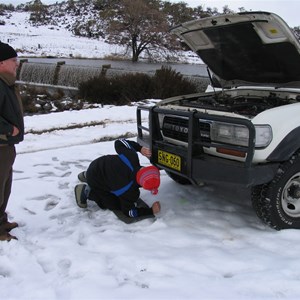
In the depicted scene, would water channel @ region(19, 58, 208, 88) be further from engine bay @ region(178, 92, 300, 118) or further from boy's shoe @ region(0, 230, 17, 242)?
boy's shoe @ region(0, 230, 17, 242)

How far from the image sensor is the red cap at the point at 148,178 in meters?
4.07

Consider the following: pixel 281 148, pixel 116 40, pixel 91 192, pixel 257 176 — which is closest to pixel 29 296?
pixel 91 192

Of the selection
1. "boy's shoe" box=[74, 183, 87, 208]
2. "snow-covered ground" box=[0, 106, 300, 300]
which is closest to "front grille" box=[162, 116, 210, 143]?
"snow-covered ground" box=[0, 106, 300, 300]

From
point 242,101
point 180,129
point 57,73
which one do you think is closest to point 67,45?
point 57,73

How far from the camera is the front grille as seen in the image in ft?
13.7

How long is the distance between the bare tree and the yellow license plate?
3759cm

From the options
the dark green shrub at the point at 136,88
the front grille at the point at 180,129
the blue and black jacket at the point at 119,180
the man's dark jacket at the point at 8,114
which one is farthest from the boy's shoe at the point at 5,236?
the dark green shrub at the point at 136,88

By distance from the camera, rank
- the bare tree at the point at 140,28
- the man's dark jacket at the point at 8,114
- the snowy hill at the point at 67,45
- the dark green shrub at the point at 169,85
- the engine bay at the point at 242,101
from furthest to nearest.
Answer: the snowy hill at the point at 67,45 → the bare tree at the point at 140,28 → the dark green shrub at the point at 169,85 → the engine bay at the point at 242,101 → the man's dark jacket at the point at 8,114

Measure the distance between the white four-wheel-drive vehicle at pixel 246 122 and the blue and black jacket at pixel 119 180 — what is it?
1.13 ft

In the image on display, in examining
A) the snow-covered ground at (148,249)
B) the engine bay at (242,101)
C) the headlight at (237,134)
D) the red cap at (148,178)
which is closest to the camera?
the snow-covered ground at (148,249)

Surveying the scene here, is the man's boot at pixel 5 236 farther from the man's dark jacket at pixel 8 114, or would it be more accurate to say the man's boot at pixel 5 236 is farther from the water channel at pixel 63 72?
the water channel at pixel 63 72

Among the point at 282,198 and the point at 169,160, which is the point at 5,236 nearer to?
the point at 169,160

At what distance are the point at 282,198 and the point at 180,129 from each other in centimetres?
123

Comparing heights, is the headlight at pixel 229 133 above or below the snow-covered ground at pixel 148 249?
above
